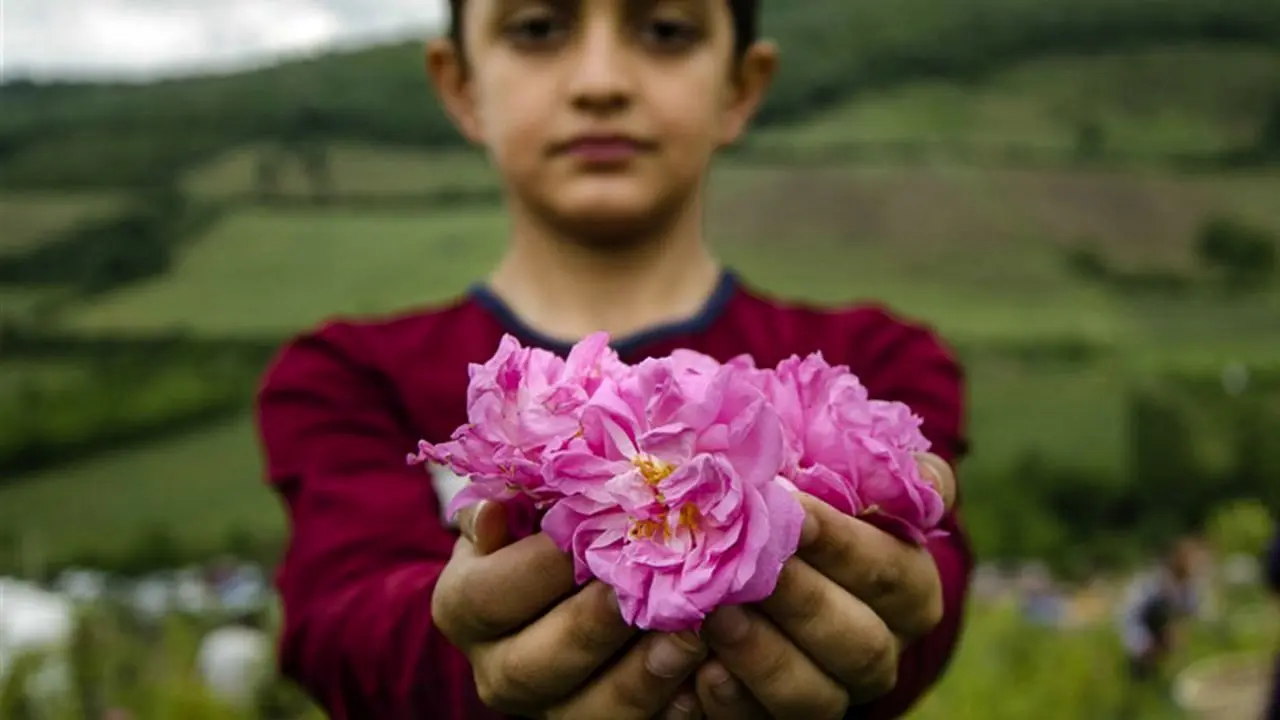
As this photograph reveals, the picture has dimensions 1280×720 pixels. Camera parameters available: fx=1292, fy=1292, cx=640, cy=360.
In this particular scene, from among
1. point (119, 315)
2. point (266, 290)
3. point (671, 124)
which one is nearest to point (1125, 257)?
point (266, 290)

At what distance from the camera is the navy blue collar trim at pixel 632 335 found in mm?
575

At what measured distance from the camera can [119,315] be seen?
7.16 feet

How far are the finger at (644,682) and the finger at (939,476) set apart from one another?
3.7 inches

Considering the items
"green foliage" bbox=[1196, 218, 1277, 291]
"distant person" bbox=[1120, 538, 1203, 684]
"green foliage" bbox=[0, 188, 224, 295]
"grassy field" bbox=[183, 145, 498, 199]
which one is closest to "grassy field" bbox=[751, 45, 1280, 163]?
"green foliage" bbox=[1196, 218, 1277, 291]

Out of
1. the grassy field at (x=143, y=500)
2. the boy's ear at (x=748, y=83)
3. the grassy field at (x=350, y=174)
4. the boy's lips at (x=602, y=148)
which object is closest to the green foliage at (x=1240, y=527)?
the grassy field at (x=350, y=174)

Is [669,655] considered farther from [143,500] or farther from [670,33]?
[143,500]

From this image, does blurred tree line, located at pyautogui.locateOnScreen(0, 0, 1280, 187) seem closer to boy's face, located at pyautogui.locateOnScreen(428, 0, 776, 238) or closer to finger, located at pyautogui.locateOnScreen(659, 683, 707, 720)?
boy's face, located at pyautogui.locateOnScreen(428, 0, 776, 238)

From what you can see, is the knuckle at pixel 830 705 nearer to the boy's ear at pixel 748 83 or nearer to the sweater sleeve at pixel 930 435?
the sweater sleeve at pixel 930 435

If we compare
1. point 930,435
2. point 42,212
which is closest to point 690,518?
point 930,435

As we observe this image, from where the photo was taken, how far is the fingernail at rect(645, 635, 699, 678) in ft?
1.13

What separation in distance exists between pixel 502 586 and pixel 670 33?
301 mm

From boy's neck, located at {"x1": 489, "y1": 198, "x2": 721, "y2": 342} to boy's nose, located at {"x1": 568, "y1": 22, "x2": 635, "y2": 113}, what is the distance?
0.07 meters

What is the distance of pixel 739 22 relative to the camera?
625mm

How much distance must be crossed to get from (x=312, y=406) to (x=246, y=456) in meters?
1.69
